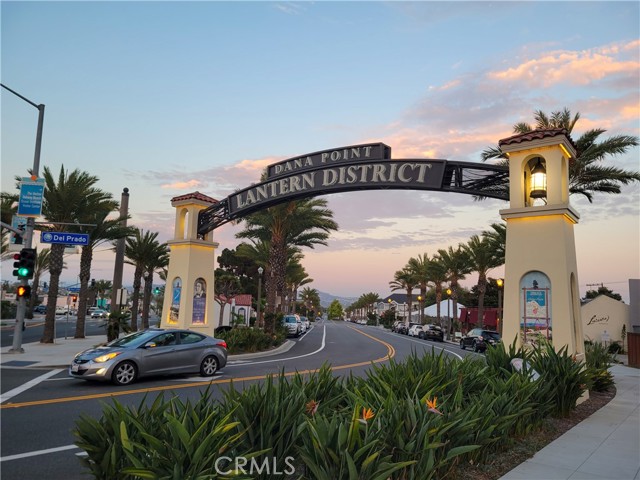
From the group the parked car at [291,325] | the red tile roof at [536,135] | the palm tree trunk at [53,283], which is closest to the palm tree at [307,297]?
the parked car at [291,325]

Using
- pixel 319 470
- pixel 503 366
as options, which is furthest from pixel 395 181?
pixel 319 470

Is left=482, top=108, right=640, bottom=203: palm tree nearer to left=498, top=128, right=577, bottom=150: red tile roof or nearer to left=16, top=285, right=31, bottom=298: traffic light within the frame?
left=498, top=128, right=577, bottom=150: red tile roof

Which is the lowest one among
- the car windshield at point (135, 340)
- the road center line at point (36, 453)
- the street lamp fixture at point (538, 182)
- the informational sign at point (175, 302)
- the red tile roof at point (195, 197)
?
the road center line at point (36, 453)

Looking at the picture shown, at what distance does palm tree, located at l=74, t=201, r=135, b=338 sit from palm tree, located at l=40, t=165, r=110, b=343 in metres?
1.15

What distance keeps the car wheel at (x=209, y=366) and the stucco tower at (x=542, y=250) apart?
823cm

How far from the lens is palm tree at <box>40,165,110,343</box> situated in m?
23.6

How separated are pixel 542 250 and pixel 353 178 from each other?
6732mm

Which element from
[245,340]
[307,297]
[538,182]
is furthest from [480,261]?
[307,297]

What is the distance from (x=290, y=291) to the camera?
9450 cm

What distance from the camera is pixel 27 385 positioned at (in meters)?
11.7

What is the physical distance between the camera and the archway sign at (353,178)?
45.8 ft

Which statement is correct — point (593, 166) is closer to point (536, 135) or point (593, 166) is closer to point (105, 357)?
point (536, 135)

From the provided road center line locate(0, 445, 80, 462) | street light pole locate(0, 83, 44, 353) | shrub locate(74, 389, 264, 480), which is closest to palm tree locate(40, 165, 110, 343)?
street light pole locate(0, 83, 44, 353)

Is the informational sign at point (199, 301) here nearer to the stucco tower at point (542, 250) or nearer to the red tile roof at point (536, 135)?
the stucco tower at point (542, 250)
